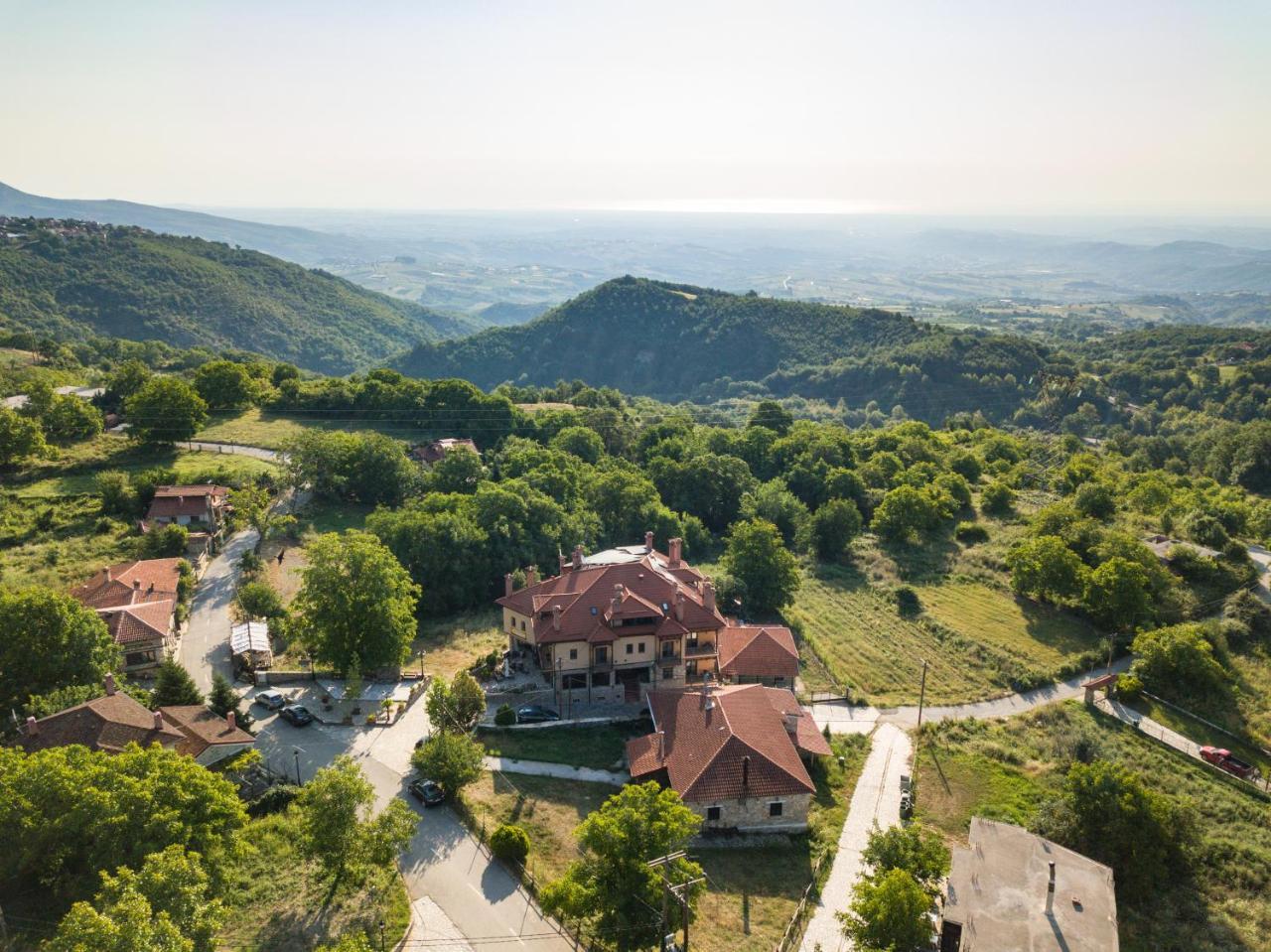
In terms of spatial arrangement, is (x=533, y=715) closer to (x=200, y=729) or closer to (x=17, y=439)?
(x=200, y=729)

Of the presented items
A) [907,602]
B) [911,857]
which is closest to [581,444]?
[907,602]

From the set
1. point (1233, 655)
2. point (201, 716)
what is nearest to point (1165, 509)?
point (1233, 655)

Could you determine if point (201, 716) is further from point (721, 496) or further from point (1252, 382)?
point (1252, 382)

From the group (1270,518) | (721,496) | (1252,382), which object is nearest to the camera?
(1270,518)

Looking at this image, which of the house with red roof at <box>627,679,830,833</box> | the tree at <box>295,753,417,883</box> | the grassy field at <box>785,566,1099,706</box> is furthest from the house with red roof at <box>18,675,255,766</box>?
the grassy field at <box>785,566,1099,706</box>

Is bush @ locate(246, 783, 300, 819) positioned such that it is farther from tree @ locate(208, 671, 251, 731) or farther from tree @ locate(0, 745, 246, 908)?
tree @ locate(208, 671, 251, 731)

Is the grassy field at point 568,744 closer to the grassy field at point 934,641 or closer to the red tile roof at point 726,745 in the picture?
the red tile roof at point 726,745
